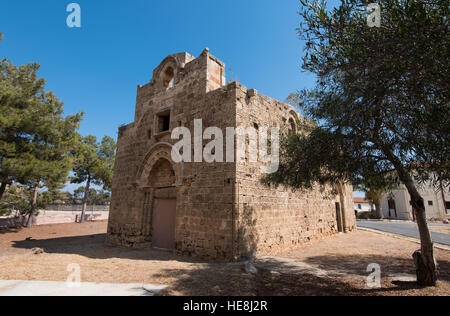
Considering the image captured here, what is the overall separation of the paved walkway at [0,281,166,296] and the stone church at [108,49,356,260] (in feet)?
9.67

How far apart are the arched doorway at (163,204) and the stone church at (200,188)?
0.04 meters

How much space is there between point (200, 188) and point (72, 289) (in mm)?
4266

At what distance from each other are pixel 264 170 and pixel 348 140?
3434mm

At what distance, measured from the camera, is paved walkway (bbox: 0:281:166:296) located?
3.87 metres

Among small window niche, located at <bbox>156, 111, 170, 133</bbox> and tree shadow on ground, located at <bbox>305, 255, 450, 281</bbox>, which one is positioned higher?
small window niche, located at <bbox>156, 111, 170, 133</bbox>

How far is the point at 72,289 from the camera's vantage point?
413cm

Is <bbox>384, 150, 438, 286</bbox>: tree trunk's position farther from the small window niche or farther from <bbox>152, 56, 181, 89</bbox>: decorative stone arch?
<bbox>152, 56, 181, 89</bbox>: decorative stone arch

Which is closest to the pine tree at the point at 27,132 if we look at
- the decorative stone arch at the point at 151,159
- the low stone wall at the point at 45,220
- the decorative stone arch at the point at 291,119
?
the low stone wall at the point at 45,220

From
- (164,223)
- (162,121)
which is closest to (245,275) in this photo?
(164,223)

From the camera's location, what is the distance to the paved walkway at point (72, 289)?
387cm

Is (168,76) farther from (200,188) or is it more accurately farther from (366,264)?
(366,264)

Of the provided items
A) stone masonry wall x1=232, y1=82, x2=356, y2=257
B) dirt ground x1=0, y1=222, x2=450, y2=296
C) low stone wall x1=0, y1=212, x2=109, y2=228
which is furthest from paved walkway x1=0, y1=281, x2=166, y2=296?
low stone wall x1=0, y1=212, x2=109, y2=228
